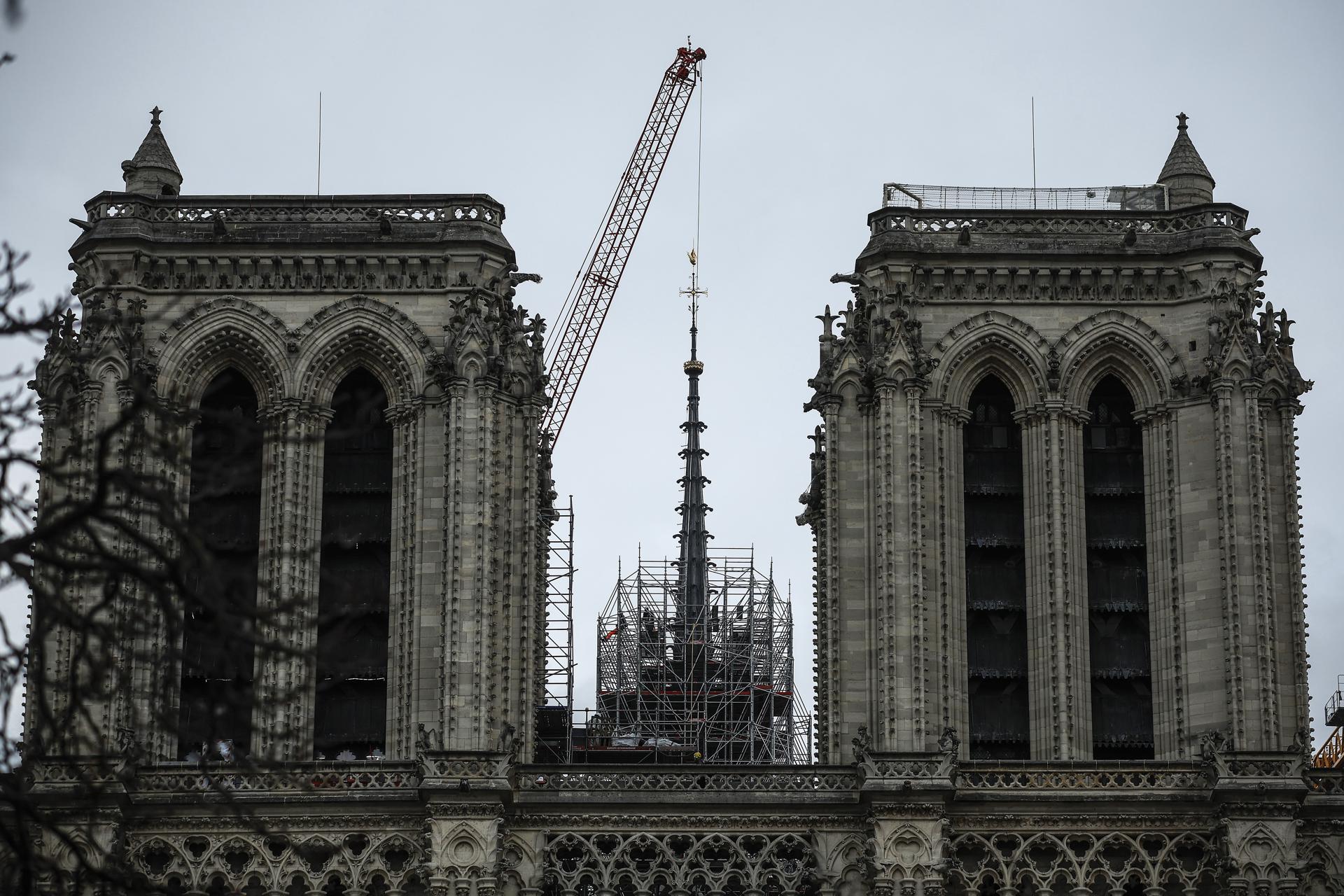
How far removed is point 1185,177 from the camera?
54.9 m

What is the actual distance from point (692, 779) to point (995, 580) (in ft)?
22.8

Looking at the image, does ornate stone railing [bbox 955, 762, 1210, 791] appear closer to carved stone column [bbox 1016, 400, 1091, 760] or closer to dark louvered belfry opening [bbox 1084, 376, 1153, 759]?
carved stone column [bbox 1016, 400, 1091, 760]

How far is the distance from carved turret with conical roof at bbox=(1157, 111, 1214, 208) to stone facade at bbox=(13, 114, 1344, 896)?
5.03 ft

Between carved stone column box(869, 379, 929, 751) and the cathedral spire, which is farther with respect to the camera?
the cathedral spire

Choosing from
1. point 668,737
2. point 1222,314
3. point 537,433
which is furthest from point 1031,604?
point 668,737

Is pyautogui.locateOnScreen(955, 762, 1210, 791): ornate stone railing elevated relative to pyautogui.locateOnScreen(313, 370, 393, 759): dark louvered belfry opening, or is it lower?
lower

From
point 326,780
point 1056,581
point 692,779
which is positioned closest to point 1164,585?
point 1056,581

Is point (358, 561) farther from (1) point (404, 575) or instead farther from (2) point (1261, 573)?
(2) point (1261, 573)

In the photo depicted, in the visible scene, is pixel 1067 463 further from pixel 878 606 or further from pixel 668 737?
pixel 668 737

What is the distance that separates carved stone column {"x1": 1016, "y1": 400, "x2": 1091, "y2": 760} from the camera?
50031 mm

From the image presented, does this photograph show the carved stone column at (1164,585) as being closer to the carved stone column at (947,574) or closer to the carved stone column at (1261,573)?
the carved stone column at (1261,573)

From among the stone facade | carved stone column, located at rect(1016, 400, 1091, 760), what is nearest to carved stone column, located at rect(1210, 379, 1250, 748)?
the stone facade

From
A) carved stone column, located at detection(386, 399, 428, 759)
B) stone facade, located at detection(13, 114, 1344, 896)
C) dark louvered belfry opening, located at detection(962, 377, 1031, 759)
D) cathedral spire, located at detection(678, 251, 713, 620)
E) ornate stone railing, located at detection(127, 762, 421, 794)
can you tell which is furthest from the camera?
cathedral spire, located at detection(678, 251, 713, 620)

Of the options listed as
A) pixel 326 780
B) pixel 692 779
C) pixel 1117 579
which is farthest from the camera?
pixel 1117 579
